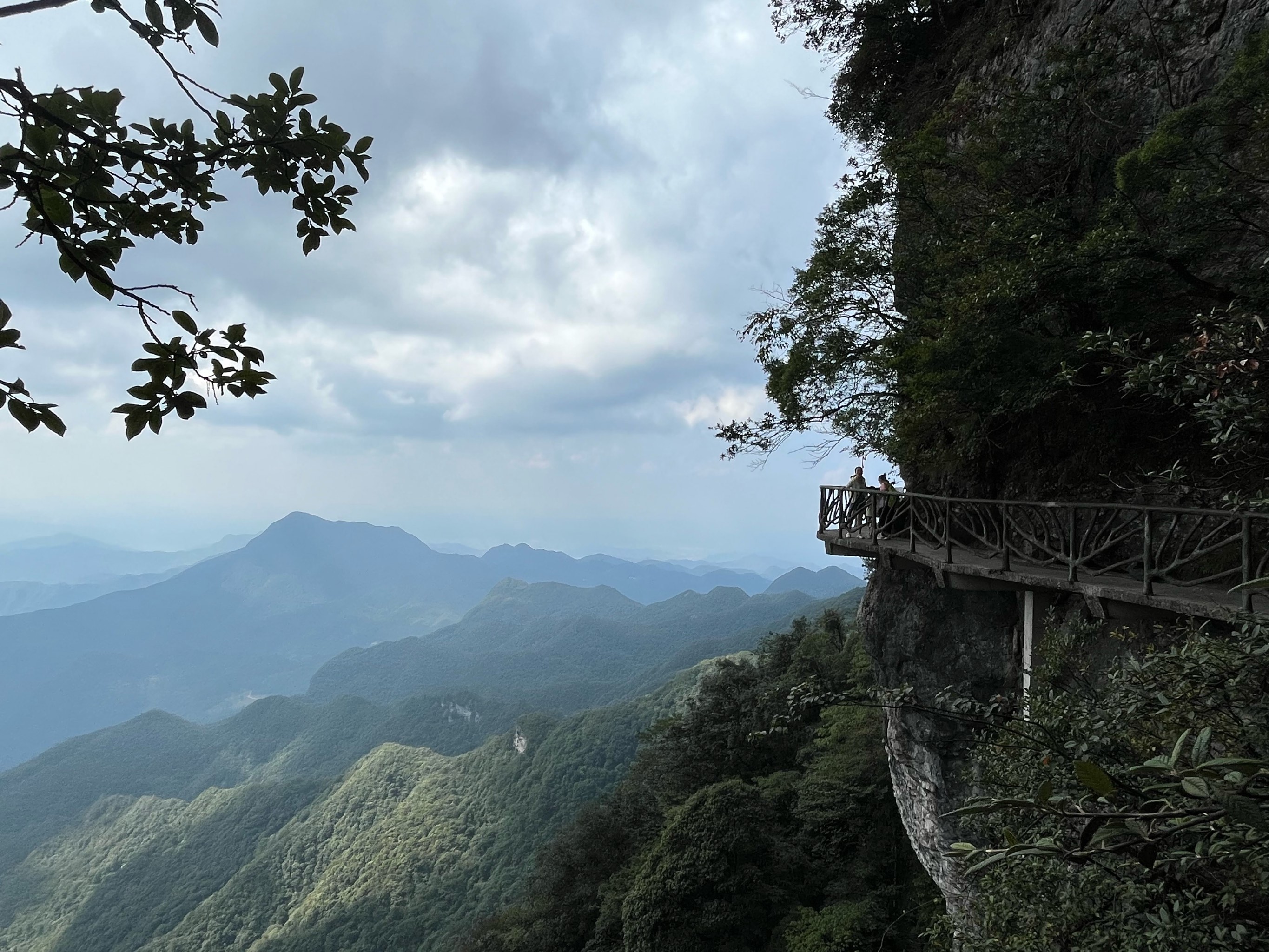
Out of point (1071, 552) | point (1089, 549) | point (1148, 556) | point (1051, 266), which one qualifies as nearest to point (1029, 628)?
point (1089, 549)

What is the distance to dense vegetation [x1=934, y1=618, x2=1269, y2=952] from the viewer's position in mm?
1350

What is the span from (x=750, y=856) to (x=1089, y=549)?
13606mm

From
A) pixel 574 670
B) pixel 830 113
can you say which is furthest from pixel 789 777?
pixel 574 670

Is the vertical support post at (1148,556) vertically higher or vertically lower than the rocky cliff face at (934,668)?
higher

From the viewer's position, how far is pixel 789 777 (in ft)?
68.6

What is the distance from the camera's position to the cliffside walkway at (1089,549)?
5258mm

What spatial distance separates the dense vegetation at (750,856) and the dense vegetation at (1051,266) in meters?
6.52

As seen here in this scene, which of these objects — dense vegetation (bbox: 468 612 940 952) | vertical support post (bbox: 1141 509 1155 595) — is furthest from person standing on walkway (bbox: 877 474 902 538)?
vertical support post (bbox: 1141 509 1155 595)

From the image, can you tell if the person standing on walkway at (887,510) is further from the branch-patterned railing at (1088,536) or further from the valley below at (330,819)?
the valley below at (330,819)

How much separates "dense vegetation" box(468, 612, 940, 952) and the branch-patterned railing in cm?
423

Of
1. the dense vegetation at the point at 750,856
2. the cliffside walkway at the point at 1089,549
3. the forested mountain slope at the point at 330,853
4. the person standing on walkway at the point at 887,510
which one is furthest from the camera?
the forested mountain slope at the point at 330,853

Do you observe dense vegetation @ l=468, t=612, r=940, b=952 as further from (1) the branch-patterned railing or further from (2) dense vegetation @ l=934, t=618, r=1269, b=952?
(2) dense vegetation @ l=934, t=618, r=1269, b=952

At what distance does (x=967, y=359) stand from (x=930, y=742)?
23.5ft

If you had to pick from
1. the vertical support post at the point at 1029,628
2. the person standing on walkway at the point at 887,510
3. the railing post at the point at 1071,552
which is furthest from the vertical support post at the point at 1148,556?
the person standing on walkway at the point at 887,510
